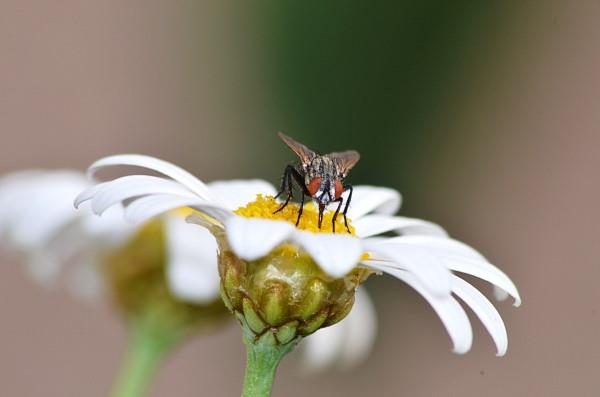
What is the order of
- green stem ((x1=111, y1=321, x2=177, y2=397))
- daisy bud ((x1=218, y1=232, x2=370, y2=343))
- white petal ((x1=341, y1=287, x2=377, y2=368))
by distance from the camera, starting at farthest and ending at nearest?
white petal ((x1=341, y1=287, x2=377, y2=368)) < green stem ((x1=111, y1=321, x2=177, y2=397)) < daisy bud ((x1=218, y1=232, x2=370, y2=343))

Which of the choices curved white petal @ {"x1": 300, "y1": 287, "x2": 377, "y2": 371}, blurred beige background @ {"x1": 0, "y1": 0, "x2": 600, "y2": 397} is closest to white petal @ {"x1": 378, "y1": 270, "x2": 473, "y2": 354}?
curved white petal @ {"x1": 300, "y1": 287, "x2": 377, "y2": 371}

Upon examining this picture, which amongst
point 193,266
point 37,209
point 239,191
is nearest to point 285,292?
point 239,191

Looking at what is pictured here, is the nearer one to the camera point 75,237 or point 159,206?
point 159,206

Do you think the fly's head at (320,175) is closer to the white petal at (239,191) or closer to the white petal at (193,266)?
the white petal at (239,191)

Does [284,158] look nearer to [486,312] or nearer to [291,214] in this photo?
[291,214]

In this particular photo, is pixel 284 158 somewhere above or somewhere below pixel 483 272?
below

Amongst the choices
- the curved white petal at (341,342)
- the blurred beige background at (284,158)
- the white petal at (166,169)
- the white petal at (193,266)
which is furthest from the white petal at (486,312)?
the blurred beige background at (284,158)

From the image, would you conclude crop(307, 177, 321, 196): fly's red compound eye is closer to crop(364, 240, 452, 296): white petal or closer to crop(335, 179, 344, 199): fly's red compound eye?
crop(335, 179, 344, 199): fly's red compound eye
